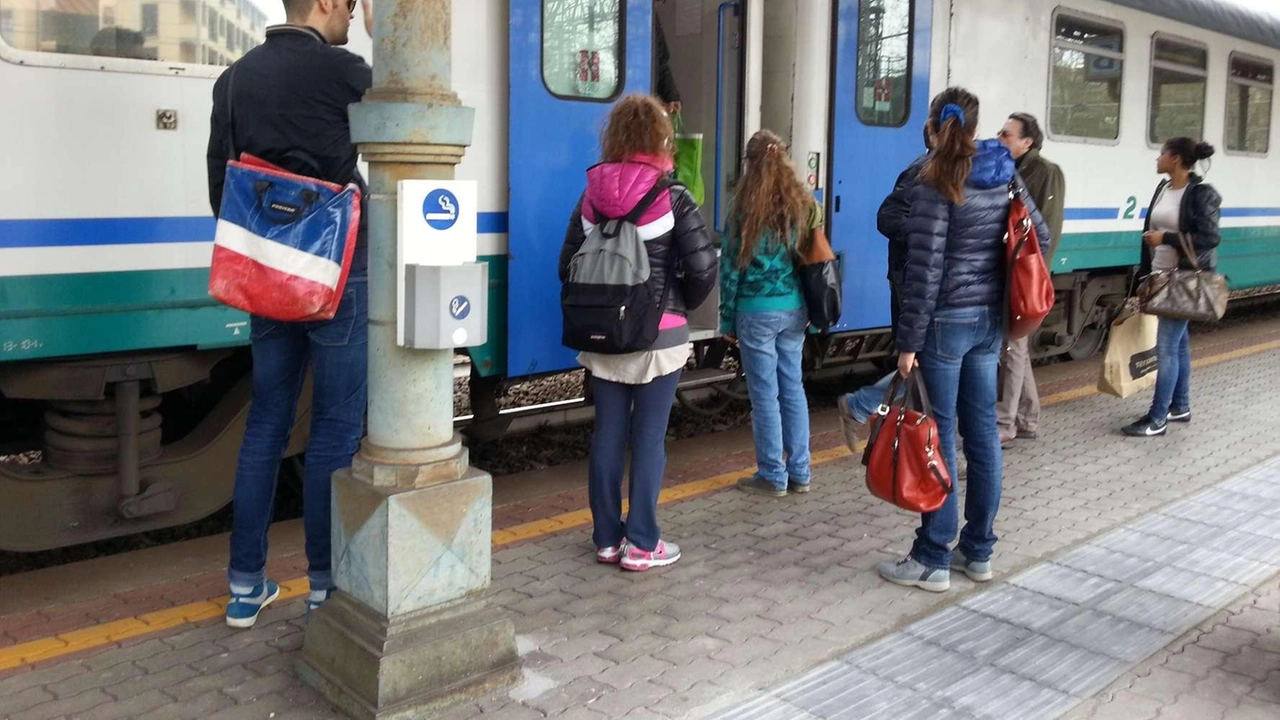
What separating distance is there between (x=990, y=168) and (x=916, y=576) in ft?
4.97

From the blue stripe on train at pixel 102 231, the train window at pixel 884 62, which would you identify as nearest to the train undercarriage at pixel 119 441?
the blue stripe on train at pixel 102 231

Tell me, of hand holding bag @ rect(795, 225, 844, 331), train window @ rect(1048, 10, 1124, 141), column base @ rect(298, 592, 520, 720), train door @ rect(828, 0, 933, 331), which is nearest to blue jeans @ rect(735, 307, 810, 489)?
hand holding bag @ rect(795, 225, 844, 331)

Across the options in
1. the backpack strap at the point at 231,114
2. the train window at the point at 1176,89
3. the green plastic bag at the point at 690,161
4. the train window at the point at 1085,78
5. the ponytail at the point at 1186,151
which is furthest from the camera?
the train window at the point at 1176,89

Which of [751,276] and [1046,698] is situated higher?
[751,276]

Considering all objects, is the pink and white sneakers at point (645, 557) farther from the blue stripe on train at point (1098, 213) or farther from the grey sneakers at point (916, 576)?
the blue stripe on train at point (1098, 213)

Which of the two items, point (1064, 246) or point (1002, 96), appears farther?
point (1064, 246)

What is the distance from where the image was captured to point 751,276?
209 inches

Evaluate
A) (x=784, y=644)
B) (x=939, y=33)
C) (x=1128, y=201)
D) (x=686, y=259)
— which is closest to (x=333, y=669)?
(x=784, y=644)

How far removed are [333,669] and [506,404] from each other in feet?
12.5

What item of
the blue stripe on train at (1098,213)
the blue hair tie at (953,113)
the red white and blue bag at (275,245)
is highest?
the blue hair tie at (953,113)

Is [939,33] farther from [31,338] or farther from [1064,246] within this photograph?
[31,338]

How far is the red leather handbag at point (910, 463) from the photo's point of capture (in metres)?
4.08

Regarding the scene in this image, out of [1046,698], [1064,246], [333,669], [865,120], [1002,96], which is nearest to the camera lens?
[333,669]

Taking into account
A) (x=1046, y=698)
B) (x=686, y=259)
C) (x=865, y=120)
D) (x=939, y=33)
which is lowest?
(x=1046, y=698)
